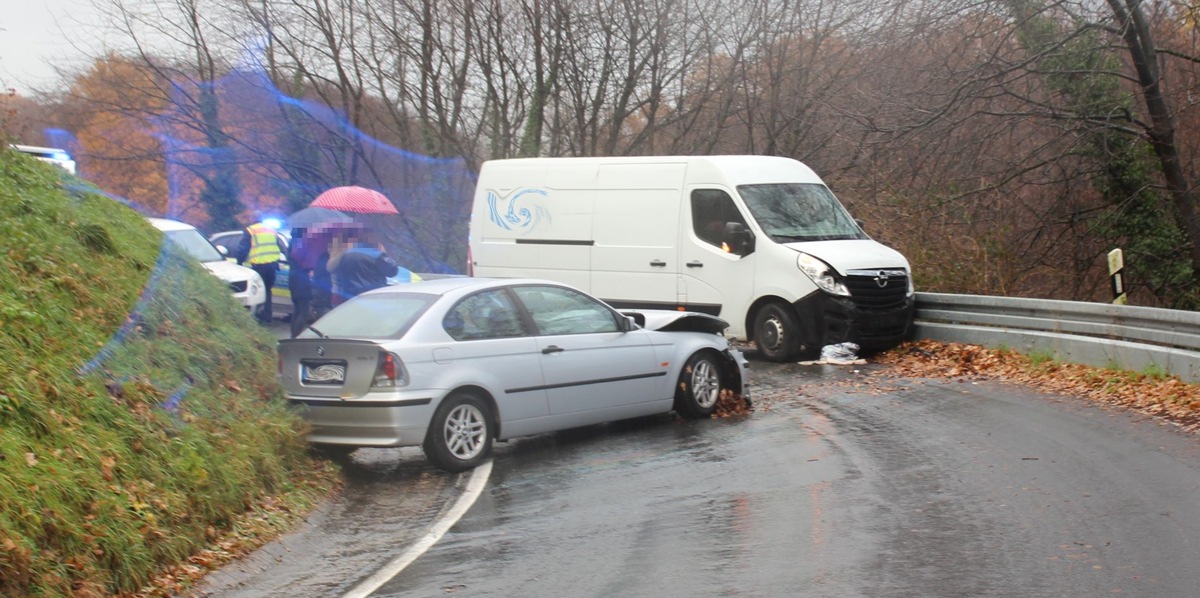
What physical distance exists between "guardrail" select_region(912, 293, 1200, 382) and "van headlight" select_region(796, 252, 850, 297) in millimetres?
1960

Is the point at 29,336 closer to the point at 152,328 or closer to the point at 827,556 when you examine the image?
the point at 152,328

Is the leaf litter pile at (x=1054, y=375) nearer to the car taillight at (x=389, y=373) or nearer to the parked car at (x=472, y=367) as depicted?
the parked car at (x=472, y=367)

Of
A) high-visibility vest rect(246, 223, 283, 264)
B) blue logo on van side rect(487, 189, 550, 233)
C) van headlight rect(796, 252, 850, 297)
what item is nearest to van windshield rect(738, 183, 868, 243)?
van headlight rect(796, 252, 850, 297)

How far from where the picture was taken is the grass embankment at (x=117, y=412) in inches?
235

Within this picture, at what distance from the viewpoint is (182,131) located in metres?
25.9

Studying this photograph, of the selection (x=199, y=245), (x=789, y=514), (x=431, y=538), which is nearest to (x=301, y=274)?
(x=199, y=245)

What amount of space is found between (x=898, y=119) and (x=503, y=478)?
38.7 ft

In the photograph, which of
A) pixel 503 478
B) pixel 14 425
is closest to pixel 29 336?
pixel 14 425

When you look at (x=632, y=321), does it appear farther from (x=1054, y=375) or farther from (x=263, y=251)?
(x=263, y=251)

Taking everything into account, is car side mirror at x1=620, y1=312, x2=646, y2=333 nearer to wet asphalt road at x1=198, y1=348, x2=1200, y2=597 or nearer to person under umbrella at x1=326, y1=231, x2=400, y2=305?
wet asphalt road at x1=198, y1=348, x2=1200, y2=597

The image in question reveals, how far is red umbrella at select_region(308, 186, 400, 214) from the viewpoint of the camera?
1588cm

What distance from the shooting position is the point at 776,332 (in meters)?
15.3

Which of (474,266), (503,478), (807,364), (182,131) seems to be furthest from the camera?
(182,131)

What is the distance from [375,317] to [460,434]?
1211mm
